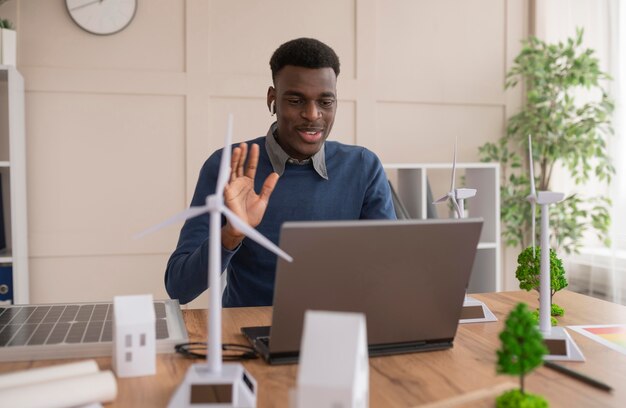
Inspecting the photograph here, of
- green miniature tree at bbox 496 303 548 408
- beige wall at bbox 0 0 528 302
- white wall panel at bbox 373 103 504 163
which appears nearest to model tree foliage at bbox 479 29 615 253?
white wall panel at bbox 373 103 504 163

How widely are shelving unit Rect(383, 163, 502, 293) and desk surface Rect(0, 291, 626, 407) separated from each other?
2191mm

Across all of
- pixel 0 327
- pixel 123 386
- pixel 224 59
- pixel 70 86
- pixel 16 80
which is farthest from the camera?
pixel 224 59

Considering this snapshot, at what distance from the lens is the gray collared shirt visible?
2035mm

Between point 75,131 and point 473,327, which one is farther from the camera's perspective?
point 75,131

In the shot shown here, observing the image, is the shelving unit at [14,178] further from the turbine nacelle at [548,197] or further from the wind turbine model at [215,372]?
the turbine nacelle at [548,197]

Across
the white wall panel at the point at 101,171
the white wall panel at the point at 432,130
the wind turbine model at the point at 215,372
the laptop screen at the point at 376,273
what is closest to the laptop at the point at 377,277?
the laptop screen at the point at 376,273

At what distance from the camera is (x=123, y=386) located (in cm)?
104

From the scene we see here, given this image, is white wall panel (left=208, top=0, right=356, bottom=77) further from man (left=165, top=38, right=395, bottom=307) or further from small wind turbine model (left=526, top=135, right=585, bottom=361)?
small wind turbine model (left=526, top=135, right=585, bottom=361)

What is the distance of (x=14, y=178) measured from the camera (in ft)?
9.88

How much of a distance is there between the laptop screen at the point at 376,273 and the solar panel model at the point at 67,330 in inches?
12.5

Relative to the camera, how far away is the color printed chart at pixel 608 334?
4.27ft

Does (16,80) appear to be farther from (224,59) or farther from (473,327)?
(473,327)

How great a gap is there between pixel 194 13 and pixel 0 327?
2464mm

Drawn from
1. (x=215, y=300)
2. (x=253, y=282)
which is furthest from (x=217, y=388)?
(x=253, y=282)
